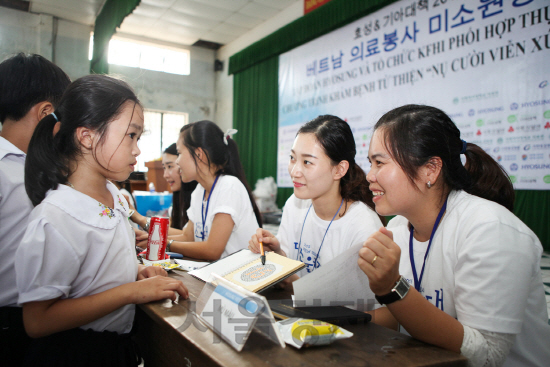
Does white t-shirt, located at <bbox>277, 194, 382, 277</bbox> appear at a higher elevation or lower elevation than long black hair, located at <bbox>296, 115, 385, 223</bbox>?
lower

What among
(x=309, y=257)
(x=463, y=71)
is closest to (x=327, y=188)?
(x=309, y=257)

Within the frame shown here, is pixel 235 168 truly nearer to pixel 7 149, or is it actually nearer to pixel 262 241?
pixel 262 241

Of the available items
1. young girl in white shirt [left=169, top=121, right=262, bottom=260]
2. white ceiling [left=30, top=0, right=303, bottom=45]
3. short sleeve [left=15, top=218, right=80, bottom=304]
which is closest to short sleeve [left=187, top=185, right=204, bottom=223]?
young girl in white shirt [left=169, top=121, right=262, bottom=260]

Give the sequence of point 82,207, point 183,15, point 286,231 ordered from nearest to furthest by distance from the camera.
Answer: point 82,207 → point 286,231 → point 183,15

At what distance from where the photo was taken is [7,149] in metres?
1.10

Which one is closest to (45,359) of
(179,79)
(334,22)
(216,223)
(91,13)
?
(216,223)

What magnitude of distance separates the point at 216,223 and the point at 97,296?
3.15 ft

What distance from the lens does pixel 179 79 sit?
797cm

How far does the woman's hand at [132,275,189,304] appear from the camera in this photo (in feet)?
2.81

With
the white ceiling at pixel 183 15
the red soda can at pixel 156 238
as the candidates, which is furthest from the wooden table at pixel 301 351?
the white ceiling at pixel 183 15

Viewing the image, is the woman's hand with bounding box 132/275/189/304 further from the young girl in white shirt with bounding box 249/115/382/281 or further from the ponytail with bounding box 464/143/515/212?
the ponytail with bounding box 464/143/515/212

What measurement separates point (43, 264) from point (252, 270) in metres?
0.51

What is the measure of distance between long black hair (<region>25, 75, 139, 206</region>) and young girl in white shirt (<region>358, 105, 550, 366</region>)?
2.49 feet

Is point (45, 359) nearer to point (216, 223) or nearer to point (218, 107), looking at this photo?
point (216, 223)
